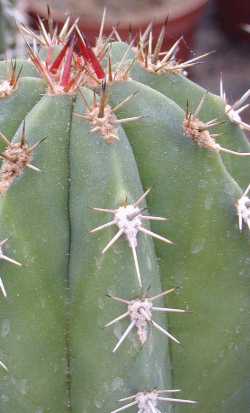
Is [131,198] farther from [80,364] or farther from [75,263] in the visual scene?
[80,364]

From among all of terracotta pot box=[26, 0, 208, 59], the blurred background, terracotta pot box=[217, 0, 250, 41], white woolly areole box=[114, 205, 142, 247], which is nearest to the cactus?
white woolly areole box=[114, 205, 142, 247]

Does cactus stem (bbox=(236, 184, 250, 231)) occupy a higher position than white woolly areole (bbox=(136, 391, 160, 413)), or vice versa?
cactus stem (bbox=(236, 184, 250, 231))

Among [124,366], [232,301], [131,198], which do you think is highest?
[131,198]

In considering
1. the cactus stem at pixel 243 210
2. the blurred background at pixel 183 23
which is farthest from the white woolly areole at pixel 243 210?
the blurred background at pixel 183 23

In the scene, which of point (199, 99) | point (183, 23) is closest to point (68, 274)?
point (199, 99)

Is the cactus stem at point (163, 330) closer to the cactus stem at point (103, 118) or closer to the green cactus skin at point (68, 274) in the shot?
the green cactus skin at point (68, 274)

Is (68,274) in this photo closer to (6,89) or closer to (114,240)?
(114,240)

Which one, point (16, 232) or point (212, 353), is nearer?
point (16, 232)

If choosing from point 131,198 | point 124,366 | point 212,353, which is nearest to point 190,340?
point 212,353

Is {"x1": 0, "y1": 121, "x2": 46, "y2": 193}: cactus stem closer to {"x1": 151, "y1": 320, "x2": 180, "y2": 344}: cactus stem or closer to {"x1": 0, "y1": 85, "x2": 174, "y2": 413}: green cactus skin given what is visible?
{"x1": 0, "y1": 85, "x2": 174, "y2": 413}: green cactus skin
